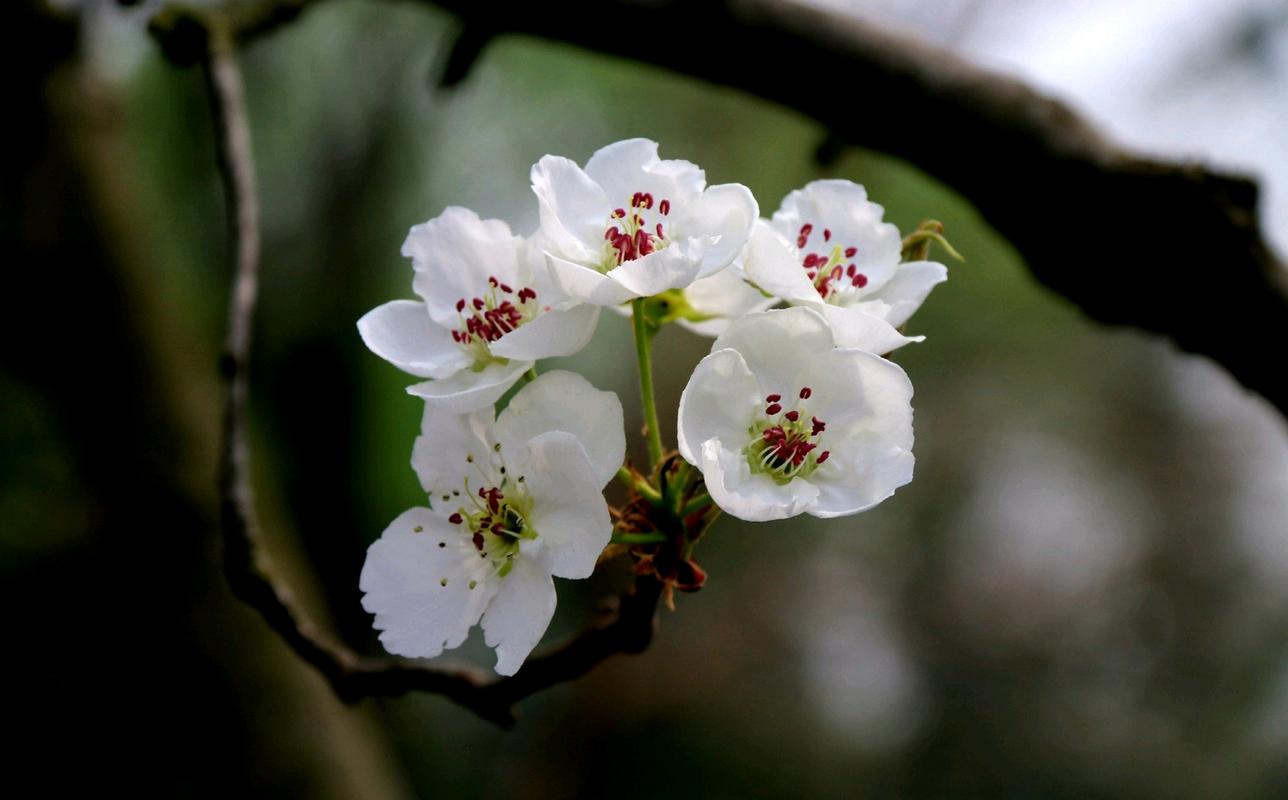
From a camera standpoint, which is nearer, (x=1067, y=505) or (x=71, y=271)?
(x=71, y=271)

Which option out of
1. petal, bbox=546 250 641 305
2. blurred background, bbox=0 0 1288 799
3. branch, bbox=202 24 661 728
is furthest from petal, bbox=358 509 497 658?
blurred background, bbox=0 0 1288 799

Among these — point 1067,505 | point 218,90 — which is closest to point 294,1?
point 218,90

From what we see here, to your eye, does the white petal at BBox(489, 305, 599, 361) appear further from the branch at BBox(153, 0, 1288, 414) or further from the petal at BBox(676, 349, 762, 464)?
the branch at BBox(153, 0, 1288, 414)

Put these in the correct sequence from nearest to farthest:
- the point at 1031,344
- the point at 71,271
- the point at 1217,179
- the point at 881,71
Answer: the point at 1217,179
the point at 881,71
the point at 71,271
the point at 1031,344

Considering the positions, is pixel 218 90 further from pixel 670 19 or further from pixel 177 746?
pixel 177 746

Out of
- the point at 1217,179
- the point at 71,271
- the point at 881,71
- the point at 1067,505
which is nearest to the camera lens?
the point at 1217,179

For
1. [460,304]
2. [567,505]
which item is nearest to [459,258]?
[460,304]

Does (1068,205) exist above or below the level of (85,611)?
above
